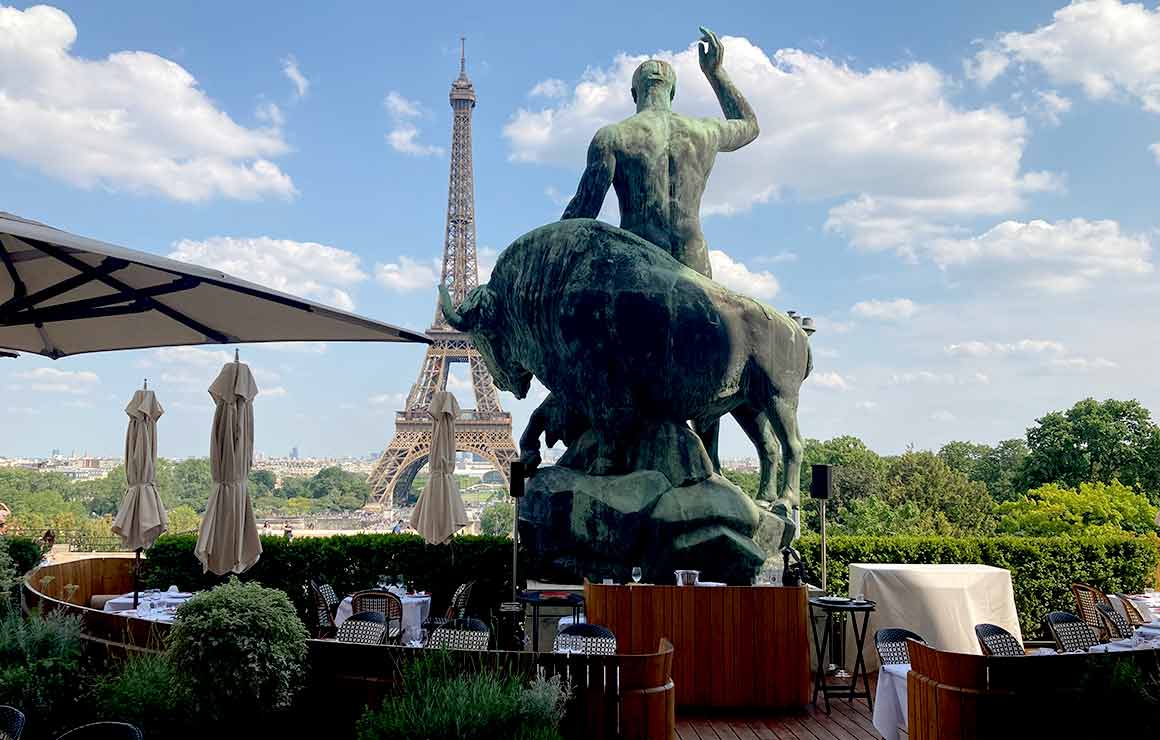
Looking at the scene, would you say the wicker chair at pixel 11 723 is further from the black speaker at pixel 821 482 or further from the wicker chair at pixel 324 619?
the black speaker at pixel 821 482

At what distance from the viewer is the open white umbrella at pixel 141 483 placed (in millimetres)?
10055

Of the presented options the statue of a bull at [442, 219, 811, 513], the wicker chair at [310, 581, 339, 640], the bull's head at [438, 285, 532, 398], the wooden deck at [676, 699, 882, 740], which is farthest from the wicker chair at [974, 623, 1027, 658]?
the bull's head at [438, 285, 532, 398]

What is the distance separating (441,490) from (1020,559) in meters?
9.25

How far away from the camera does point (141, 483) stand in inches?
405

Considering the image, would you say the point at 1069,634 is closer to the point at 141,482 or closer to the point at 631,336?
the point at 631,336

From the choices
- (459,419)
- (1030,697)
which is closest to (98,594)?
(1030,697)

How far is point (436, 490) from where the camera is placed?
11781mm

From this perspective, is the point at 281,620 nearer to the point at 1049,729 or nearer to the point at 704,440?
the point at 1049,729

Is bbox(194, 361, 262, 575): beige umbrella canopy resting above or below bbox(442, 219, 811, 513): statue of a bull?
below

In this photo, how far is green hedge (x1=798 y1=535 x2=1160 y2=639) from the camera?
46.8 ft

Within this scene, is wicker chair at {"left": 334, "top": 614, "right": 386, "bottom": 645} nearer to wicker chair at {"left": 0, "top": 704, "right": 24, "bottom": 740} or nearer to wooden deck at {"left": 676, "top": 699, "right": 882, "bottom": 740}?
wooden deck at {"left": 676, "top": 699, "right": 882, "bottom": 740}

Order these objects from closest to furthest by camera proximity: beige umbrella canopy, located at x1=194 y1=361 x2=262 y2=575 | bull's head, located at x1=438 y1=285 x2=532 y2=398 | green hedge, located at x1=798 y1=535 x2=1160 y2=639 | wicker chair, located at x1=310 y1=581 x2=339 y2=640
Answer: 1. beige umbrella canopy, located at x1=194 y1=361 x2=262 y2=575
2. wicker chair, located at x1=310 y1=581 x2=339 y2=640
3. bull's head, located at x1=438 y1=285 x2=532 y2=398
4. green hedge, located at x1=798 y1=535 x2=1160 y2=639

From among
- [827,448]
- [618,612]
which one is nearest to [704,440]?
[618,612]

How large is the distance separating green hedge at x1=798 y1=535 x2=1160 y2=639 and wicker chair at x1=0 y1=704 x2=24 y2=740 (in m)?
11.5
